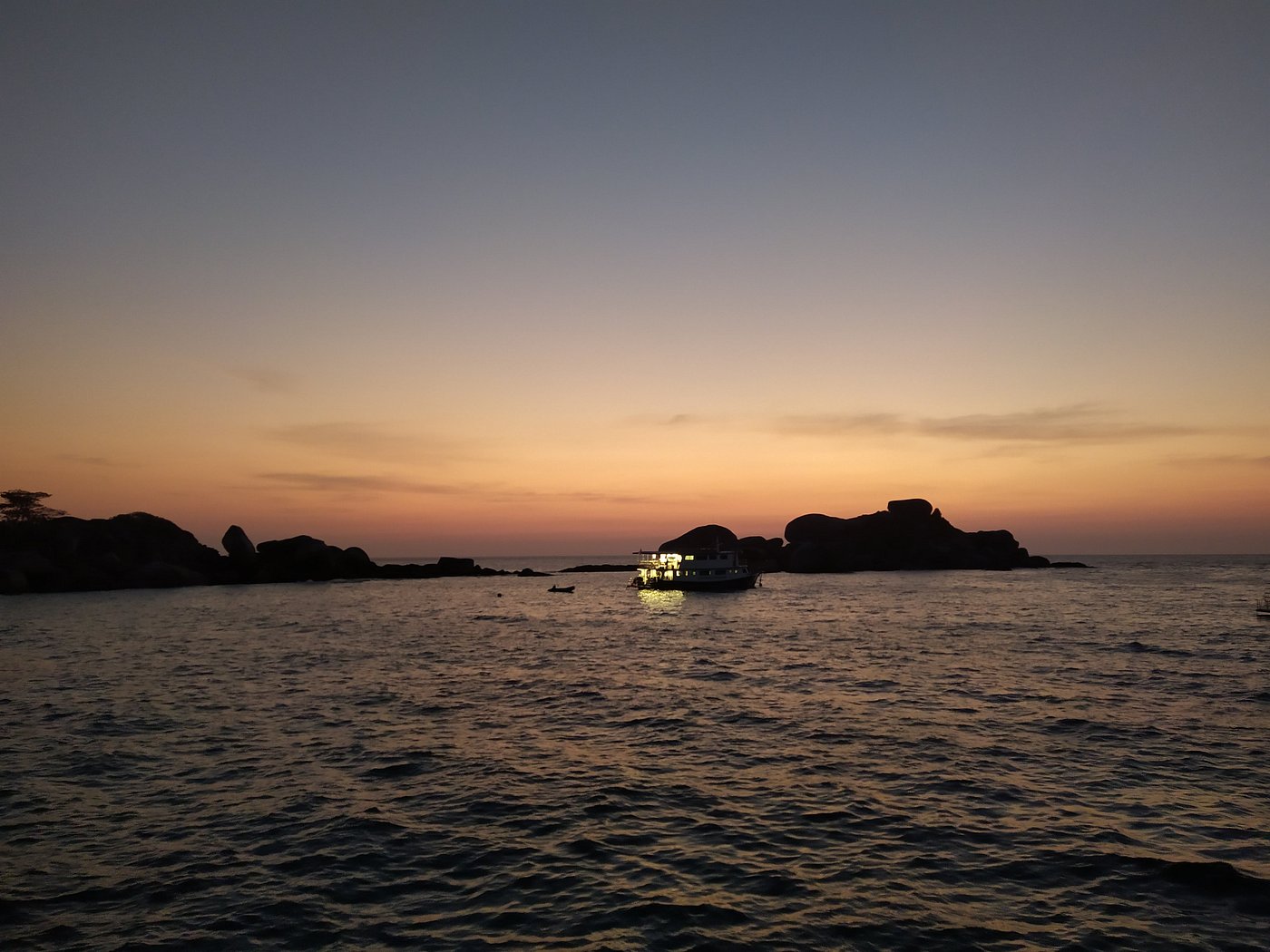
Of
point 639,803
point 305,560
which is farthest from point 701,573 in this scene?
point 639,803

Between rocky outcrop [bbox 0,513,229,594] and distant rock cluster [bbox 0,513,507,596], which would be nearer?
rocky outcrop [bbox 0,513,229,594]

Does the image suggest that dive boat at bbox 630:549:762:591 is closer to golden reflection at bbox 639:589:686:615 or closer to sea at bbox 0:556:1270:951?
golden reflection at bbox 639:589:686:615

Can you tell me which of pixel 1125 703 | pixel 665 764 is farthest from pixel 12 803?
pixel 1125 703

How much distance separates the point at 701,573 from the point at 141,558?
104m

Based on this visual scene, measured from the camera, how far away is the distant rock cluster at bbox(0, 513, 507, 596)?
125812 millimetres

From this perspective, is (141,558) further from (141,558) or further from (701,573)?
(701,573)

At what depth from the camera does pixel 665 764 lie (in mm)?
22688

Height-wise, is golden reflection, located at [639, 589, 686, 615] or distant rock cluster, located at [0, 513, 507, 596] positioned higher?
distant rock cluster, located at [0, 513, 507, 596]

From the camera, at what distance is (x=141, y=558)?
140 meters

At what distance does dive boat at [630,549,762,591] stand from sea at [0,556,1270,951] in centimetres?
7278

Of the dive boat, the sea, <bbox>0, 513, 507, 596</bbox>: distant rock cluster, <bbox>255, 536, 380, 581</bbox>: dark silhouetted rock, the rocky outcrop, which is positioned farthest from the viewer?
<bbox>255, 536, 380, 581</bbox>: dark silhouetted rock

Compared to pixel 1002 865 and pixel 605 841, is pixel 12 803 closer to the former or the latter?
pixel 605 841

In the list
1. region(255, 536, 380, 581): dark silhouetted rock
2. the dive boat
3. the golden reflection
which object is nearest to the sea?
the golden reflection

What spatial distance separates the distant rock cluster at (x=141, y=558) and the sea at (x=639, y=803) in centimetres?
10124
